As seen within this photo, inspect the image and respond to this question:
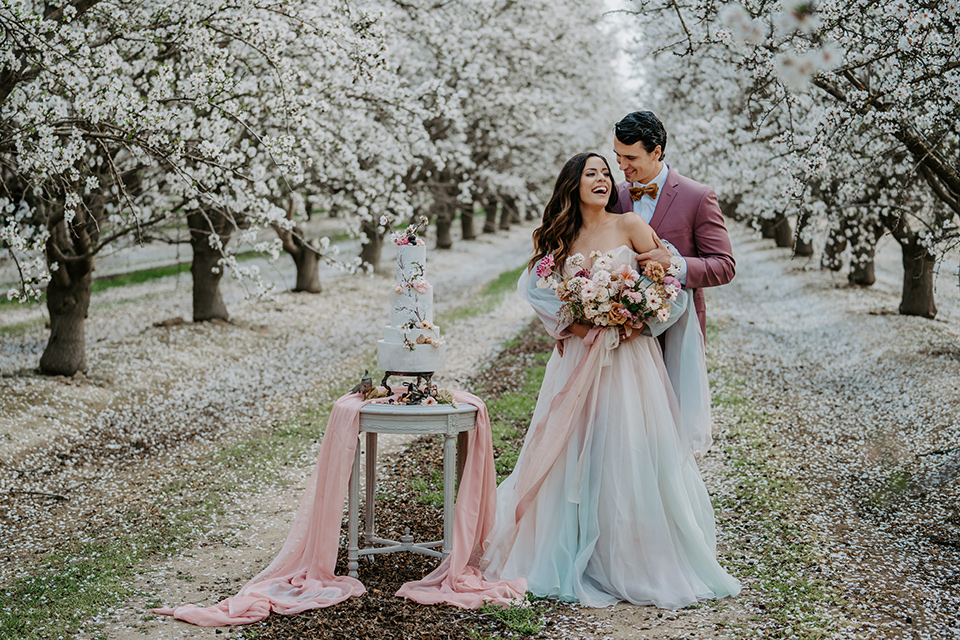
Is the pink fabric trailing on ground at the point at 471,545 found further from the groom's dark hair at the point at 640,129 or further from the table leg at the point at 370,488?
the groom's dark hair at the point at 640,129

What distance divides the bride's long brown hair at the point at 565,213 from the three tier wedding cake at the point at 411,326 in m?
0.74

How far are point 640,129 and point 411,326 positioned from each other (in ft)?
5.59

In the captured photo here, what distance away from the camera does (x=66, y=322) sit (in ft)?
34.1

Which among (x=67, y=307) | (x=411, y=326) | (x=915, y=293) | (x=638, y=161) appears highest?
(x=638, y=161)

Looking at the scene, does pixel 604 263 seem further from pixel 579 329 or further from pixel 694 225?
pixel 694 225

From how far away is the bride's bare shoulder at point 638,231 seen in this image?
467 centimetres

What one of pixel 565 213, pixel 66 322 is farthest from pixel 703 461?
pixel 66 322

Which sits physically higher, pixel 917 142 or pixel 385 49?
pixel 385 49

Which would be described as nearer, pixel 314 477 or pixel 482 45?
pixel 314 477

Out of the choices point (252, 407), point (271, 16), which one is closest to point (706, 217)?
point (271, 16)

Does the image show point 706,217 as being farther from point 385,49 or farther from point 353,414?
point 385,49

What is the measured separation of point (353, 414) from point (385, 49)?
13.6 ft

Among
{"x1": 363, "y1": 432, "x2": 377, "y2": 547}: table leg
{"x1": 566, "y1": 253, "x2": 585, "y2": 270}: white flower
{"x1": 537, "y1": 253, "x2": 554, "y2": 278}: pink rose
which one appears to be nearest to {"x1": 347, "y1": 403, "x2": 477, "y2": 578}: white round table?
{"x1": 363, "y1": 432, "x2": 377, "y2": 547}: table leg

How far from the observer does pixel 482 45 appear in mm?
17531
